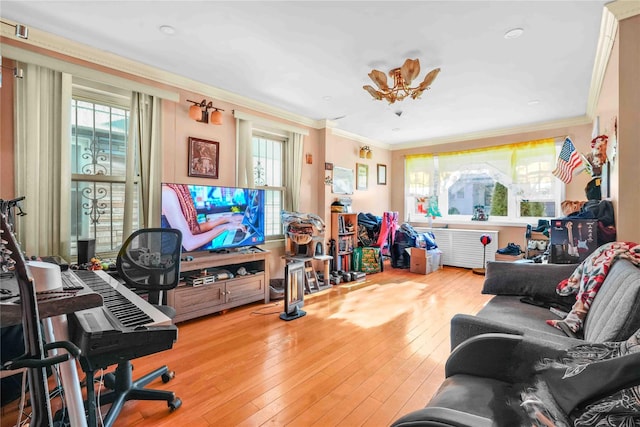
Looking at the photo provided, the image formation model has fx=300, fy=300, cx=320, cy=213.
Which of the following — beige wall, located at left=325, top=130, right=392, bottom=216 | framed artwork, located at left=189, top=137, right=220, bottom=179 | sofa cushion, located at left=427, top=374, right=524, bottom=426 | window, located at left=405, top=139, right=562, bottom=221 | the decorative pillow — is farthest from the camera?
beige wall, located at left=325, top=130, right=392, bottom=216

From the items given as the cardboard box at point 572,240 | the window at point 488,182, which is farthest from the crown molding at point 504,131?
the cardboard box at point 572,240

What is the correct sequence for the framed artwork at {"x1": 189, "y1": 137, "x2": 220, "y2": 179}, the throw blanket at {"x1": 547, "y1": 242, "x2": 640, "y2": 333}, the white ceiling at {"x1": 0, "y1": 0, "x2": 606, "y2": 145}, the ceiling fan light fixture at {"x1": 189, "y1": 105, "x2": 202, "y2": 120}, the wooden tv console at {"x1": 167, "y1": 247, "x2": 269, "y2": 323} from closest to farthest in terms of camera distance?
the throw blanket at {"x1": 547, "y1": 242, "x2": 640, "y2": 333} → the white ceiling at {"x1": 0, "y1": 0, "x2": 606, "y2": 145} → the wooden tv console at {"x1": 167, "y1": 247, "x2": 269, "y2": 323} → the ceiling fan light fixture at {"x1": 189, "y1": 105, "x2": 202, "y2": 120} → the framed artwork at {"x1": 189, "y1": 137, "x2": 220, "y2": 179}

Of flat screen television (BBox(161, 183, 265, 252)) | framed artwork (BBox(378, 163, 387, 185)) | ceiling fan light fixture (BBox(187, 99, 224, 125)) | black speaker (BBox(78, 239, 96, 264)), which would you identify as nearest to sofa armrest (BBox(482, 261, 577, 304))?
flat screen television (BBox(161, 183, 265, 252))

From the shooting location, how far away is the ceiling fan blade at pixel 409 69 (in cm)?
252

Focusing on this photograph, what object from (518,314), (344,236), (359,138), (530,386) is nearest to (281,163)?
(344,236)

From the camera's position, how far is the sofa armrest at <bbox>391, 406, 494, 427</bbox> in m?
0.83

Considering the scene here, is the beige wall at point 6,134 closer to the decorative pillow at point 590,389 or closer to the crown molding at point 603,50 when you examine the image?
the decorative pillow at point 590,389

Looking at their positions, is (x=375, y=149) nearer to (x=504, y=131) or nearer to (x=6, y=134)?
(x=504, y=131)

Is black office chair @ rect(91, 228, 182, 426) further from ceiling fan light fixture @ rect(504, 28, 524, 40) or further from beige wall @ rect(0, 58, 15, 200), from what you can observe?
ceiling fan light fixture @ rect(504, 28, 524, 40)

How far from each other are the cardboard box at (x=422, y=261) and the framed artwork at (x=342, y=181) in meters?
1.55

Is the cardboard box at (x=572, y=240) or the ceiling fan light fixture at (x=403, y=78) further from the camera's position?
the ceiling fan light fixture at (x=403, y=78)

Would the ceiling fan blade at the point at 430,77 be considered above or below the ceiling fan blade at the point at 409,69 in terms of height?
below

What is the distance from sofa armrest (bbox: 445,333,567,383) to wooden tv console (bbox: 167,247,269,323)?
7.89ft

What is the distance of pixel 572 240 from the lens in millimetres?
2455
